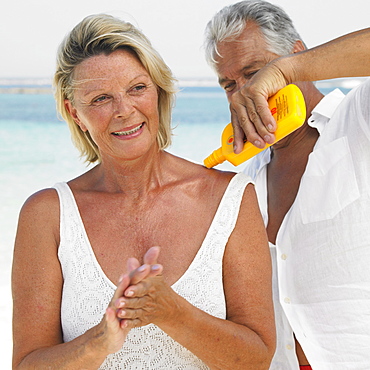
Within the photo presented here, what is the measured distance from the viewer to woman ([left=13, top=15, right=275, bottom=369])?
1482 mm

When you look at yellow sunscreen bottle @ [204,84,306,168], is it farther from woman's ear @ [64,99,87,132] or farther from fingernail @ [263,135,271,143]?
woman's ear @ [64,99,87,132]

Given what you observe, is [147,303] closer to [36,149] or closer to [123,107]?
[123,107]

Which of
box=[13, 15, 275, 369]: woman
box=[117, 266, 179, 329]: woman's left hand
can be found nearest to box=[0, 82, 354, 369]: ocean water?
box=[13, 15, 275, 369]: woman

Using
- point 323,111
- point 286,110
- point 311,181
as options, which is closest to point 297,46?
point 323,111

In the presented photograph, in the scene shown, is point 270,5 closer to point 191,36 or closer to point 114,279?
point 114,279

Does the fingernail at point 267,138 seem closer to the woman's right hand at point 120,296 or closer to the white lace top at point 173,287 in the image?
the white lace top at point 173,287

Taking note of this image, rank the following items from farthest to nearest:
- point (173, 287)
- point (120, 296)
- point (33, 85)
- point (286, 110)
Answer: point (33, 85) < point (173, 287) < point (286, 110) < point (120, 296)

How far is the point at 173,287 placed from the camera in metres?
1.50

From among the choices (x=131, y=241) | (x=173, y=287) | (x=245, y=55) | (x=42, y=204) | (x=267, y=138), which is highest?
(x=245, y=55)

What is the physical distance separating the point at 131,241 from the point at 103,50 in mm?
515

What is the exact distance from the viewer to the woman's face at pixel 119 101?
152 centimetres

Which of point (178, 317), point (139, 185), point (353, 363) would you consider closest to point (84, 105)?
point (139, 185)

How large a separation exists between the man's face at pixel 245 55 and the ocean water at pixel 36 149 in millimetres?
1525

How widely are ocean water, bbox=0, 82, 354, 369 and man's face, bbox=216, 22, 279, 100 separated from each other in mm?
1525
